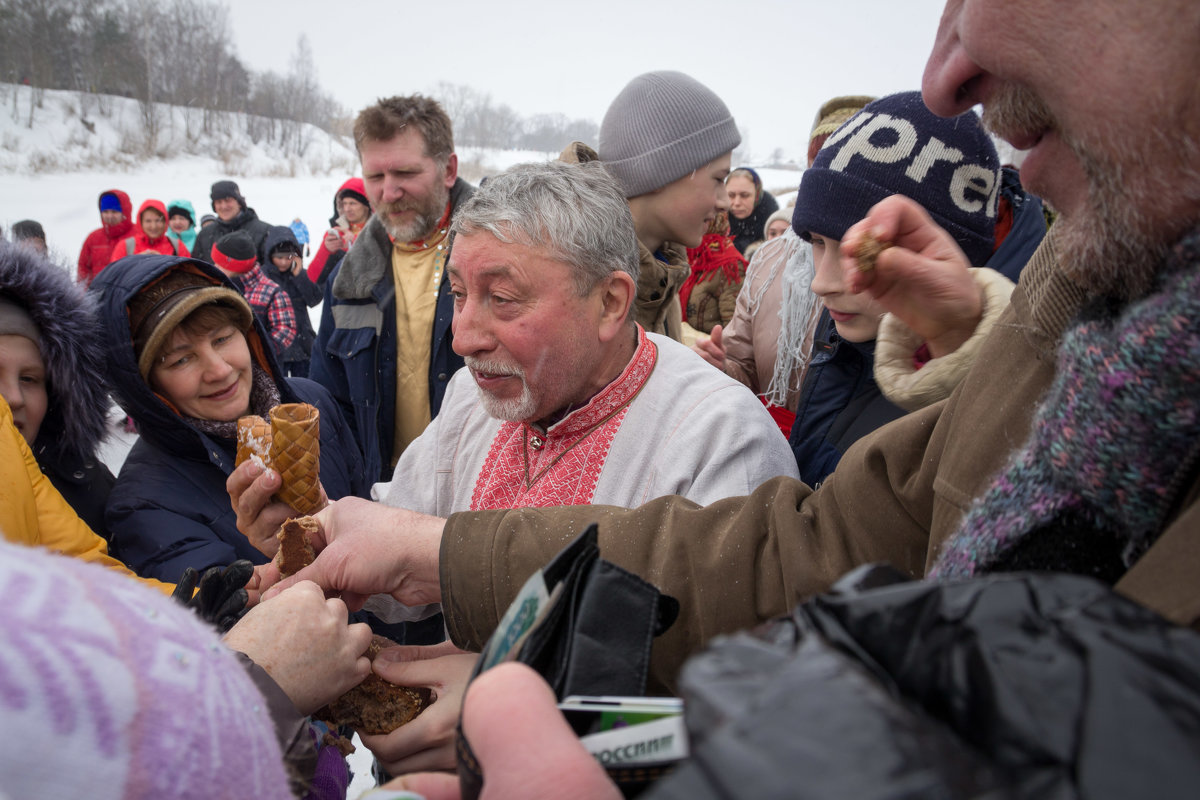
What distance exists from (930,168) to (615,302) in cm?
104

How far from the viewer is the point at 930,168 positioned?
201 cm

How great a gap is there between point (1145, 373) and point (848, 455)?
68cm

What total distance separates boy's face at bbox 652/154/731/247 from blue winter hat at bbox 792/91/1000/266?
122 centimetres

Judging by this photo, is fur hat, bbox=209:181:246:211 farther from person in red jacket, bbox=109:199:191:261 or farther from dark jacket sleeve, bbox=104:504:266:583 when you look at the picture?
dark jacket sleeve, bbox=104:504:266:583

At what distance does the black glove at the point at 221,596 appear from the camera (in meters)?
1.44

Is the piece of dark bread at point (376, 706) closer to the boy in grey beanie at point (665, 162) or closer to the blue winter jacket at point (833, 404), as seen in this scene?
the blue winter jacket at point (833, 404)

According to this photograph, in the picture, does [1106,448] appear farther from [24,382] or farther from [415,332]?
[415,332]

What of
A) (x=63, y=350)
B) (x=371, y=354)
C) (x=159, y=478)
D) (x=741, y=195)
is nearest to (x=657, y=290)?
(x=371, y=354)

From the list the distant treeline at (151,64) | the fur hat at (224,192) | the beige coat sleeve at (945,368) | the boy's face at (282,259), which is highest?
the distant treeline at (151,64)

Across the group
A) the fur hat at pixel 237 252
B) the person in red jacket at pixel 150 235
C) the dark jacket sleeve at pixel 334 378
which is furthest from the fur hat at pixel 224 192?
the dark jacket sleeve at pixel 334 378

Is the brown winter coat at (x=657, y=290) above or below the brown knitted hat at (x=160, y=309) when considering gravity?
above

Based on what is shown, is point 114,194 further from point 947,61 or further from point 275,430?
point 947,61

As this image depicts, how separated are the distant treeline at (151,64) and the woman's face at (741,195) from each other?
46.5 ft

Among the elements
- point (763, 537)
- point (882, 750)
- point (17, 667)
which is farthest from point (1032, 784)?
point (763, 537)
